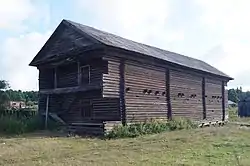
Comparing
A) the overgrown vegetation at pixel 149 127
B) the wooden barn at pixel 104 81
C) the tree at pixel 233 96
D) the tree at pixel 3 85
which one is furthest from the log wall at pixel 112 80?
the tree at pixel 233 96

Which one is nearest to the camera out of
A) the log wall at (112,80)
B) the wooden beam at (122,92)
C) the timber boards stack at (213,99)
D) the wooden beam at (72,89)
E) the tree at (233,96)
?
the log wall at (112,80)

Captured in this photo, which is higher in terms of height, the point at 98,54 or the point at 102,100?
the point at 98,54

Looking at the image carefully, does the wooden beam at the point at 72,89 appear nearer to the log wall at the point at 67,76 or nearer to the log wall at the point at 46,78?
the log wall at the point at 67,76

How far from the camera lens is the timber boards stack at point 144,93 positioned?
75.2ft

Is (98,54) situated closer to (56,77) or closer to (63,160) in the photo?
(56,77)

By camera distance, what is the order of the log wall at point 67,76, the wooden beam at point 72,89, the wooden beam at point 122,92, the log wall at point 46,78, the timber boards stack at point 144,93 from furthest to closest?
1. the log wall at point 46,78
2. the log wall at point 67,76
3. the timber boards stack at point 144,93
4. the wooden beam at point 122,92
5. the wooden beam at point 72,89

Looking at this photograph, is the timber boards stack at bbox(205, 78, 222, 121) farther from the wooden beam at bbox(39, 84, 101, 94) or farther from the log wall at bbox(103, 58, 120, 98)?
the wooden beam at bbox(39, 84, 101, 94)

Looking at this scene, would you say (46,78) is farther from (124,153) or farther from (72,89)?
(124,153)

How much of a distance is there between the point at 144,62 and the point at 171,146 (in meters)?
10.1

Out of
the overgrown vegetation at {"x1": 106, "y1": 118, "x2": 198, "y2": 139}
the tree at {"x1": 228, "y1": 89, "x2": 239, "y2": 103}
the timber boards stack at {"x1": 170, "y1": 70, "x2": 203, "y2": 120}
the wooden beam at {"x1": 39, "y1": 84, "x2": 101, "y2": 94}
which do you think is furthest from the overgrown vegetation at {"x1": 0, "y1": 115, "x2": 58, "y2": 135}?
the tree at {"x1": 228, "y1": 89, "x2": 239, "y2": 103}

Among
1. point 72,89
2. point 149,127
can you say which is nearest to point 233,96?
point 149,127

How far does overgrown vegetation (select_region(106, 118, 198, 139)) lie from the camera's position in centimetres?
2014

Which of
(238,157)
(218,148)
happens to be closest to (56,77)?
(218,148)

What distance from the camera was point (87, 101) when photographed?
24.1m
